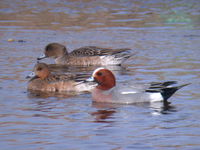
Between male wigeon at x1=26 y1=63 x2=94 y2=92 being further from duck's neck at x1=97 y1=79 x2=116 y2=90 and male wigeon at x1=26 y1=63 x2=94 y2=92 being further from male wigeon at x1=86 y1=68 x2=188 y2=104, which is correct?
male wigeon at x1=86 y1=68 x2=188 y2=104

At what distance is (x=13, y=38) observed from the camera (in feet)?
59.1

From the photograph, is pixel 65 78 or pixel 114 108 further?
pixel 65 78

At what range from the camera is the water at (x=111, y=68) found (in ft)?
21.4

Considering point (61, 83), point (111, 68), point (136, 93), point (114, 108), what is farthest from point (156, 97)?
point (111, 68)

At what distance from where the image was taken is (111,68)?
44.3 feet

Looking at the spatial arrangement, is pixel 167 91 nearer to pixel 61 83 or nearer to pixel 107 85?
pixel 107 85

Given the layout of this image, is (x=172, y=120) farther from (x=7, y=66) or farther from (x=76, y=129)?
(x=7, y=66)

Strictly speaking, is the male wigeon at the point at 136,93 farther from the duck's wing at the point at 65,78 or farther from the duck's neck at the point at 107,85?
the duck's wing at the point at 65,78

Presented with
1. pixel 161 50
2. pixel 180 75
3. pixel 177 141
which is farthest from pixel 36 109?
pixel 161 50

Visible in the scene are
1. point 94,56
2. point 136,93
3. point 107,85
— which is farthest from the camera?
point 94,56

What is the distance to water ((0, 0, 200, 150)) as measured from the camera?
6523 mm

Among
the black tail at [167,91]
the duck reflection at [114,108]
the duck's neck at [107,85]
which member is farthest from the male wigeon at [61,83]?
the black tail at [167,91]

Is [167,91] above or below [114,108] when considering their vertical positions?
above

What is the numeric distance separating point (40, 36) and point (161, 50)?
5.58 metres
